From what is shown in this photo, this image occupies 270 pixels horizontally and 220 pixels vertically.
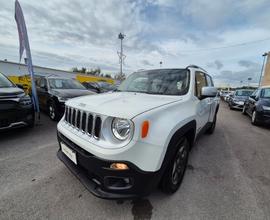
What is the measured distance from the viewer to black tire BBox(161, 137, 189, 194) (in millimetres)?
1904

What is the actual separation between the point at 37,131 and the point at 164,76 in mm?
3900

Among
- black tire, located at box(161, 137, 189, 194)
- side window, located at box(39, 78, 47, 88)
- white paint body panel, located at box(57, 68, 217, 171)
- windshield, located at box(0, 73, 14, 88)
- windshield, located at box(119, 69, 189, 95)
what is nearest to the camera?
white paint body panel, located at box(57, 68, 217, 171)

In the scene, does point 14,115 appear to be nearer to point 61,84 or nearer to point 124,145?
point 61,84

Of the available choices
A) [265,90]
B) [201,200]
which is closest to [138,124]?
[201,200]

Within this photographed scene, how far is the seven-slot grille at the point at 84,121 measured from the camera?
1.68 m

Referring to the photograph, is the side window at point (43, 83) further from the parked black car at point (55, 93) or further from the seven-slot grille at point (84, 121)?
the seven-slot grille at point (84, 121)

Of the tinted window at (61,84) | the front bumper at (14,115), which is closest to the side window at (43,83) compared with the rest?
the tinted window at (61,84)

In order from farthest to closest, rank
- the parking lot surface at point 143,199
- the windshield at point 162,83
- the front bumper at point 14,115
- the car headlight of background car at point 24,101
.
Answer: the car headlight of background car at point 24,101, the front bumper at point 14,115, the windshield at point 162,83, the parking lot surface at point 143,199

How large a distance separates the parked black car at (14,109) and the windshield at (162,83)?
2599mm

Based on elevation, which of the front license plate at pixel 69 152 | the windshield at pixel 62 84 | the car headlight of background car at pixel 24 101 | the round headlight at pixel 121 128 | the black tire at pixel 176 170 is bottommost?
the black tire at pixel 176 170

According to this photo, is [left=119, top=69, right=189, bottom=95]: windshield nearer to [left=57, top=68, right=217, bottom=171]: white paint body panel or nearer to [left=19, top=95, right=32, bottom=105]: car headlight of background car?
[left=57, top=68, right=217, bottom=171]: white paint body panel

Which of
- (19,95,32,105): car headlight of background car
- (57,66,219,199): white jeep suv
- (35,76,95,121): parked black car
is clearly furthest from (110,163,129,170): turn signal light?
(35,76,95,121): parked black car

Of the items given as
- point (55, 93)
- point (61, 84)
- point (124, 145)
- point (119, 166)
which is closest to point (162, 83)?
point (124, 145)

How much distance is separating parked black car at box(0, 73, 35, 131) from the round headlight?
10.5 ft
